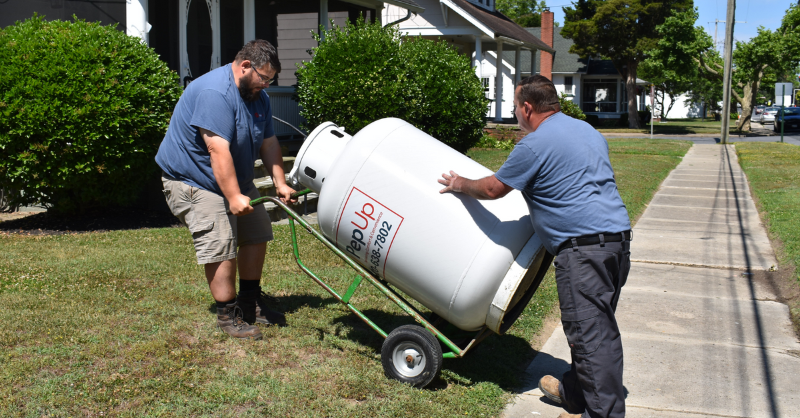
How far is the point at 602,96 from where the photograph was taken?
48812 mm

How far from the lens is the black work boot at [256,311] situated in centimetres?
445

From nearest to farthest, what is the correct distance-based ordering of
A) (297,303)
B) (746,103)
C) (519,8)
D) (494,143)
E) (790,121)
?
1. (297,303)
2. (494,143)
3. (746,103)
4. (790,121)
5. (519,8)

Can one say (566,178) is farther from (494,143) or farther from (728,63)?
(728,63)

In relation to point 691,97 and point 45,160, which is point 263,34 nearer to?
point 45,160

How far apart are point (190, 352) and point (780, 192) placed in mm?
10857

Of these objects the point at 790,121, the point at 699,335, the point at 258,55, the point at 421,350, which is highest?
the point at 790,121

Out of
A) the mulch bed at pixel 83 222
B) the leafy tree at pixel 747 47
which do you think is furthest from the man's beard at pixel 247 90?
the leafy tree at pixel 747 47

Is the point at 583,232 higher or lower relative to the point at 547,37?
lower

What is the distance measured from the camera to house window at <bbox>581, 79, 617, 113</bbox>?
4856 cm

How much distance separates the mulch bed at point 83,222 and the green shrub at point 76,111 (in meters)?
0.26

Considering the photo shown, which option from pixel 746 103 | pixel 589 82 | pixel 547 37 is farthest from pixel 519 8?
pixel 746 103

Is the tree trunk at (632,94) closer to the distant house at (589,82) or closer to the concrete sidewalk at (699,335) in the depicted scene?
the distant house at (589,82)

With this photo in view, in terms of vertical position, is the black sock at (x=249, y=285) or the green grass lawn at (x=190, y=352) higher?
the black sock at (x=249, y=285)

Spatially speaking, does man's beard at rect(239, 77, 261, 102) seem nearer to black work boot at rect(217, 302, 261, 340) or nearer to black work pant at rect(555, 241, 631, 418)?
black work boot at rect(217, 302, 261, 340)
